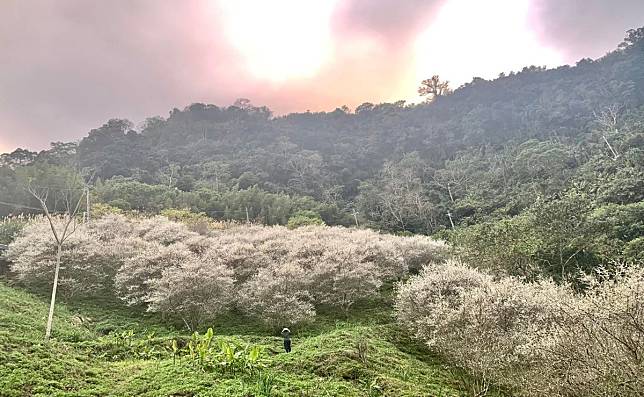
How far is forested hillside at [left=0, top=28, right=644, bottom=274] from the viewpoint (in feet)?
101

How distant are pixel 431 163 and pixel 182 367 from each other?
6912cm

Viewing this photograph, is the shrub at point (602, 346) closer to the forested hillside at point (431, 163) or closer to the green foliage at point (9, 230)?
the forested hillside at point (431, 163)

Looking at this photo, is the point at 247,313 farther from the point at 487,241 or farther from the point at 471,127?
the point at 471,127

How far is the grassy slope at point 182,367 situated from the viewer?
8852 mm

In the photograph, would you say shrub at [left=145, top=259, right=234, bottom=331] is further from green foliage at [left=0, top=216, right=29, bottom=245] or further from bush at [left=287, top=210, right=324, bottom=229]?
bush at [left=287, top=210, right=324, bottom=229]

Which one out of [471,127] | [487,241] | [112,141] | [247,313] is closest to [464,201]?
[487,241]

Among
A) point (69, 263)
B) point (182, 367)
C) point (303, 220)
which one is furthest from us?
point (303, 220)

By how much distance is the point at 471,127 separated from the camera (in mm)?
82938

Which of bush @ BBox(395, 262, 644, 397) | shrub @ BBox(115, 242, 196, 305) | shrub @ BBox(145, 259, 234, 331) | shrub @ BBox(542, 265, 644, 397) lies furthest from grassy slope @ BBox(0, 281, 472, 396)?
shrub @ BBox(542, 265, 644, 397)

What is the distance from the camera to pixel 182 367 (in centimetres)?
1033

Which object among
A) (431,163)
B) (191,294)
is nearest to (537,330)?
(191,294)

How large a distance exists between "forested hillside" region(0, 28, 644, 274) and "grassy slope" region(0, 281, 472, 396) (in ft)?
45.4

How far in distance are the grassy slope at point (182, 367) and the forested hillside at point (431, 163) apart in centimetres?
1382

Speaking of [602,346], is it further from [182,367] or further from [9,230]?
[9,230]
